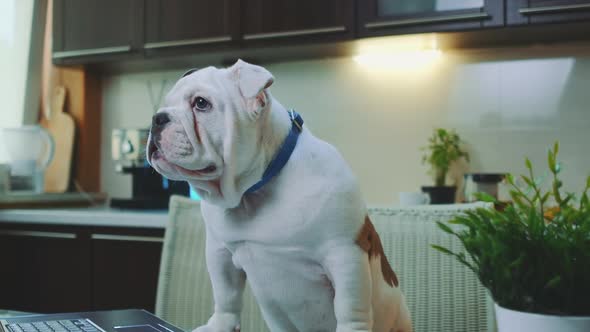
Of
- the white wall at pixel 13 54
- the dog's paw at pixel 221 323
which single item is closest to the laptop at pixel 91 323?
the dog's paw at pixel 221 323

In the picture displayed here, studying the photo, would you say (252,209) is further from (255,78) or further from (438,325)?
(438,325)

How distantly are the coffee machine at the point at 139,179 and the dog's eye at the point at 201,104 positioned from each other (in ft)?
6.48

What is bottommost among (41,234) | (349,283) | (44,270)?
(44,270)

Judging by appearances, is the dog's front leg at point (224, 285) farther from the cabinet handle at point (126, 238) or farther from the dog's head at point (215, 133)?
the cabinet handle at point (126, 238)

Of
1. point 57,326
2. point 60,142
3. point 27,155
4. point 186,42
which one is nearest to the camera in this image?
point 57,326

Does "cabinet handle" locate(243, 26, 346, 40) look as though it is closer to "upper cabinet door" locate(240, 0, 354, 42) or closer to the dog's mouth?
"upper cabinet door" locate(240, 0, 354, 42)

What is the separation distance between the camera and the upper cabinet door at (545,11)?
2.07 metres

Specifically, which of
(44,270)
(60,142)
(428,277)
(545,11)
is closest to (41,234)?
(44,270)

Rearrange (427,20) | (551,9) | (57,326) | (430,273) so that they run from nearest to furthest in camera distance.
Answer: (57,326)
(430,273)
(551,9)
(427,20)

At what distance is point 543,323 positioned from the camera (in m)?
0.51

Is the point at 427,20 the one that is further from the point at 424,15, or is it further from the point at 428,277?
the point at 428,277

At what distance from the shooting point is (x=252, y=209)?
1.95 feet

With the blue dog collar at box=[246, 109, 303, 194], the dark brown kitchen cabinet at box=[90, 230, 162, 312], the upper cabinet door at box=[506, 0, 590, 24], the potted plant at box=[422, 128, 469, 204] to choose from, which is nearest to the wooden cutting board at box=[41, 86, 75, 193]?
the dark brown kitchen cabinet at box=[90, 230, 162, 312]

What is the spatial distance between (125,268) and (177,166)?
6.37 ft
